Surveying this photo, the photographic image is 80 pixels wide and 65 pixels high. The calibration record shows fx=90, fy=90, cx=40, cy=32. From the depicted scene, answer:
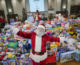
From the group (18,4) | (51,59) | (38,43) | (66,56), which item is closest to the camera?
(38,43)

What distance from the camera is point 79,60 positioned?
219 cm

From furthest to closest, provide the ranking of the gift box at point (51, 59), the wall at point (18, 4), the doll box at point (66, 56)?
the wall at point (18, 4)
the doll box at point (66, 56)
the gift box at point (51, 59)

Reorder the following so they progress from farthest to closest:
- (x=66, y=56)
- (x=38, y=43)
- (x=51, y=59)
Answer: (x=66, y=56) < (x=51, y=59) < (x=38, y=43)

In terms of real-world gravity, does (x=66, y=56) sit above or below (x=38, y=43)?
below

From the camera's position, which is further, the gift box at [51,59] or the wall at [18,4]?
the wall at [18,4]

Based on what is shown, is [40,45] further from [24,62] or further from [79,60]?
[79,60]

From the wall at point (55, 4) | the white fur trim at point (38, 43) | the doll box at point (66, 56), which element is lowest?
the doll box at point (66, 56)

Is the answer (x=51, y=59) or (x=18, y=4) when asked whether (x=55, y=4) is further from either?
(x=51, y=59)

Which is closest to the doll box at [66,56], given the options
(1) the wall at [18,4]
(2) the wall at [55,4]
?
(2) the wall at [55,4]

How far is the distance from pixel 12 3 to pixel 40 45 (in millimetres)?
7335

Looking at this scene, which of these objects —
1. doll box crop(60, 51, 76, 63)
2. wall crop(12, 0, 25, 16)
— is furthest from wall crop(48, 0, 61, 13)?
doll box crop(60, 51, 76, 63)

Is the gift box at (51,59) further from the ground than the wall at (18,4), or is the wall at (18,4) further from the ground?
the wall at (18,4)

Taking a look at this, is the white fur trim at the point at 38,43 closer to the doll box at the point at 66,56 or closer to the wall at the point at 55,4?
the doll box at the point at 66,56

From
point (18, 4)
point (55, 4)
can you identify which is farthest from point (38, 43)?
point (55, 4)
